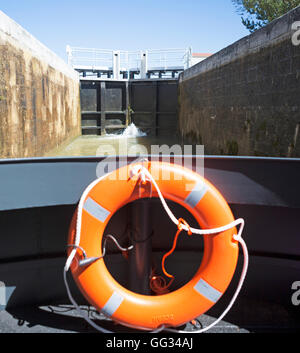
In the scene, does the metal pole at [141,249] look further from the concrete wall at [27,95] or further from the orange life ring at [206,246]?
the concrete wall at [27,95]

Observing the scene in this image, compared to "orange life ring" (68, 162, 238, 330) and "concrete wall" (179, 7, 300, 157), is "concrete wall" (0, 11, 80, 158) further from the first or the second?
"concrete wall" (179, 7, 300, 157)

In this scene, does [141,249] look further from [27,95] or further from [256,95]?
[27,95]

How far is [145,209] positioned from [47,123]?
528 cm

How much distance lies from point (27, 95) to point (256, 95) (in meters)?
3.49

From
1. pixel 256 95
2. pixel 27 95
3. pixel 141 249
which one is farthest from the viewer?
pixel 27 95

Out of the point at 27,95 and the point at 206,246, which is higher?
the point at 27,95

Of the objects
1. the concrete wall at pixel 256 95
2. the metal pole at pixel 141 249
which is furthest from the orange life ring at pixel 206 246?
the concrete wall at pixel 256 95

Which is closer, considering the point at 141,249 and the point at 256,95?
the point at 141,249

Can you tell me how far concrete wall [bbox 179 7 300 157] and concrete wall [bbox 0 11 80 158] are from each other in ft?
11.0

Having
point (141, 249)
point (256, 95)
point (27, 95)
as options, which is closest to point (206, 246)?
point (141, 249)

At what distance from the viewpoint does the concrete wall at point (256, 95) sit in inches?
148

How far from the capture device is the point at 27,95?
16.9 feet

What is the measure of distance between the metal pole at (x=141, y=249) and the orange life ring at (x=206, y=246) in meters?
0.19

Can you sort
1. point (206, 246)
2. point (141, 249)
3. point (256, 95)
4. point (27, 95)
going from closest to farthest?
point (206, 246)
point (141, 249)
point (256, 95)
point (27, 95)
